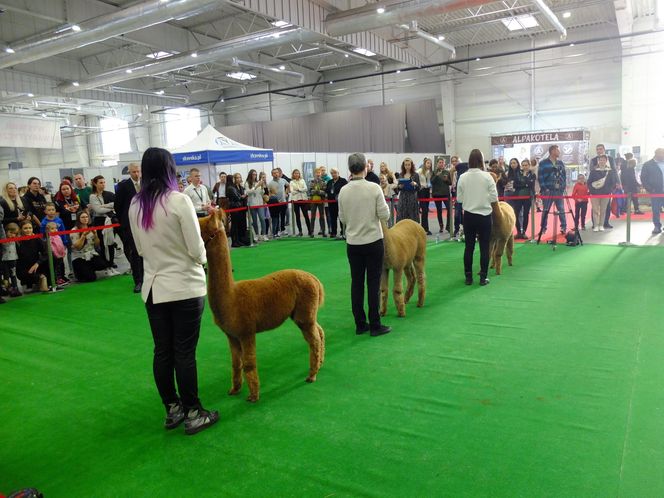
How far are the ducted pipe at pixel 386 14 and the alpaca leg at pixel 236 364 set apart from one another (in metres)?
9.85

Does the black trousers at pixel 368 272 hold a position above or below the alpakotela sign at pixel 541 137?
below

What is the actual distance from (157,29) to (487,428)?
54.7ft

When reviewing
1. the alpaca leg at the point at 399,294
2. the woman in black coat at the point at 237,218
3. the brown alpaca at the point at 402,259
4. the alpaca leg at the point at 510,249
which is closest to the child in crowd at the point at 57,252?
the woman in black coat at the point at 237,218

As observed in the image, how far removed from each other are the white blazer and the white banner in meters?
26.5

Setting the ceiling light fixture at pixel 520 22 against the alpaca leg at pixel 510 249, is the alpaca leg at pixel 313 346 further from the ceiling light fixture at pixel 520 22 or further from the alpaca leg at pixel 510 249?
the ceiling light fixture at pixel 520 22

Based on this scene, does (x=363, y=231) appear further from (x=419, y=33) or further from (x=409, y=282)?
(x=419, y=33)

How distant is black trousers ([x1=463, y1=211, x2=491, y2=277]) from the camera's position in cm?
609

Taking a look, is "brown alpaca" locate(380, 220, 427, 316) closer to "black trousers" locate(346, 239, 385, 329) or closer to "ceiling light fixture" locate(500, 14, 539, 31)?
"black trousers" locate(346, 239, 385, 329)

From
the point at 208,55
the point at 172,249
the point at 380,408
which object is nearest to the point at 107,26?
the point at 208,55

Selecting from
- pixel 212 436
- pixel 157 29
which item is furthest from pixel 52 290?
pixel 157 29

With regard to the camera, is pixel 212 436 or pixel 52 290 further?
pixel 52 290

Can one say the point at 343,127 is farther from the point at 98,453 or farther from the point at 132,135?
the point at 98,453

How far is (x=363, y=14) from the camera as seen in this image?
1191 centimetres

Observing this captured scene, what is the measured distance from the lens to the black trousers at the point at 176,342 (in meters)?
2.77
